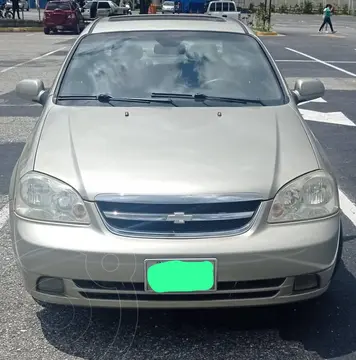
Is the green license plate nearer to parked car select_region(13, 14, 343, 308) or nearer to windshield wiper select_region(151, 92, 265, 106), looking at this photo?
parked car select_region(13, 14, 343, 308)

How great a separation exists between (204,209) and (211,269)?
291mm

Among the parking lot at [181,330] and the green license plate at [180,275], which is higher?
the green license plate at [180,275]

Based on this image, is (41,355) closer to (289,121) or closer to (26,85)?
(289,121)

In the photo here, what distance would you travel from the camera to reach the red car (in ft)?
103

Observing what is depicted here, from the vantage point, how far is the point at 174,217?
3105 millimetres

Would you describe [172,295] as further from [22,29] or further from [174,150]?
[22,29]

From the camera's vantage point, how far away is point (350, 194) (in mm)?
6070

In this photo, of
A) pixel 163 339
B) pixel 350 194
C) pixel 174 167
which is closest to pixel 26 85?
pixel 174 167

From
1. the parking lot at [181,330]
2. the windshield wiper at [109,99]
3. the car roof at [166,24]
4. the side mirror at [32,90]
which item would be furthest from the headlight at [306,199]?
the side mirror at [32,90]

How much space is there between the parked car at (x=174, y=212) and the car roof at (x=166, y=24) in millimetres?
1252

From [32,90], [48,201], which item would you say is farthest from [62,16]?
[48,201]

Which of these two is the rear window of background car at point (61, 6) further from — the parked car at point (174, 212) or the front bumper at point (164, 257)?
the front bumper at point (164, 257)

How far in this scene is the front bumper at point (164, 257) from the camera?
3049 millimetres

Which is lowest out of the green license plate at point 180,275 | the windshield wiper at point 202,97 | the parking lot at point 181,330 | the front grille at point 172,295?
the parking lot at point 181,330
